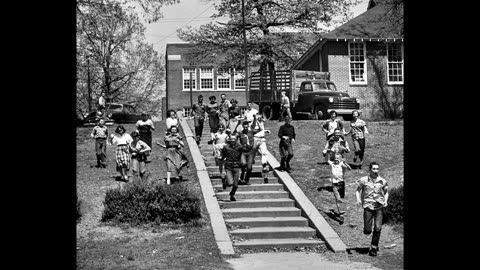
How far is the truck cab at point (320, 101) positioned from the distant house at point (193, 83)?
98.7ft

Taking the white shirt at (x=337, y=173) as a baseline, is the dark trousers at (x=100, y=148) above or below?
above

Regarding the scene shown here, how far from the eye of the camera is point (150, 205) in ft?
47.3

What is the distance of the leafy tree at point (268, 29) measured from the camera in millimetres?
40500

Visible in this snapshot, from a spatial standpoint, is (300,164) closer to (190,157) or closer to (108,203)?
(190,157)

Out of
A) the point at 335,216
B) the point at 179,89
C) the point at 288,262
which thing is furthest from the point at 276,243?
the point at 179,89

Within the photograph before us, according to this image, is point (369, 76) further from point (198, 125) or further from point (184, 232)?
point (184, 232)

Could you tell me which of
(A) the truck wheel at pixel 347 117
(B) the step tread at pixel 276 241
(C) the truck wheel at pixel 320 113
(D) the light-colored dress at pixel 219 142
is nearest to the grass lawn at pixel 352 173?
(B) the step tread at pixel 276 241

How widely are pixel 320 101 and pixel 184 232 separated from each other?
1715cm

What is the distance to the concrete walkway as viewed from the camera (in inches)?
471

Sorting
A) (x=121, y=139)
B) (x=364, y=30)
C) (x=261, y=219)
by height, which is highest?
(x=364, y=30)

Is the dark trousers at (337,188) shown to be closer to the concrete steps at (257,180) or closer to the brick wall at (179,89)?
the concrete steps at (257,180)
